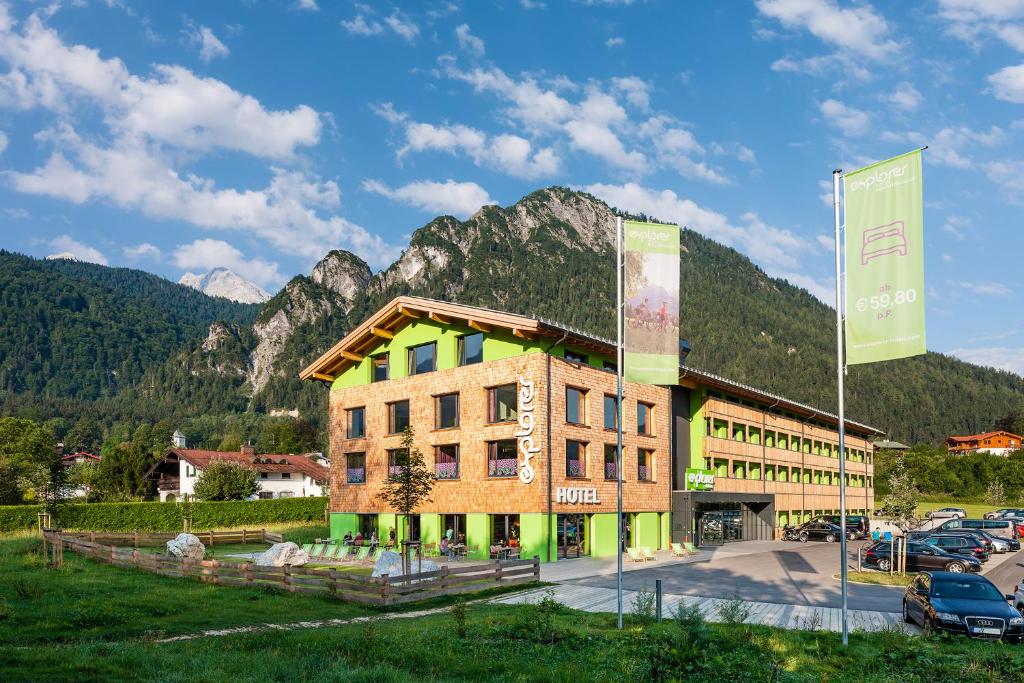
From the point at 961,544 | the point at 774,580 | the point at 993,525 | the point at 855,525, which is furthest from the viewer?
the point at 993,525

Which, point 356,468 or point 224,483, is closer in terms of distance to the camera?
point 356,468

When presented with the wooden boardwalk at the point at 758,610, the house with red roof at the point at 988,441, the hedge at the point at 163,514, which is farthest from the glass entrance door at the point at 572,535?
the house with red roof at the point at 988,441

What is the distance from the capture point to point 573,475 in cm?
3806

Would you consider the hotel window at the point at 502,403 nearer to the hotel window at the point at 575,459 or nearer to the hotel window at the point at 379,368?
the hotel window at the point at 575,459

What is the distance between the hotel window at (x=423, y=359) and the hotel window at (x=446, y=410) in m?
1.81

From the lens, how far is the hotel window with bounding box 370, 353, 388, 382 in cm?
4581

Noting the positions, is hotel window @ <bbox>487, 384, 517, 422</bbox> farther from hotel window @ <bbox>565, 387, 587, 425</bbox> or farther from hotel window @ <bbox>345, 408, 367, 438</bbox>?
hotel window @ <bbox>345, 408, 367, 438</bbox>

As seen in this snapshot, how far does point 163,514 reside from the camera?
2093 inches

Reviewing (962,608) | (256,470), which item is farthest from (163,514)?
(962,608)

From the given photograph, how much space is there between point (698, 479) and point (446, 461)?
15534 mm

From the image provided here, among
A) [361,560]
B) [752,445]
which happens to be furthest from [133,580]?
[752,445]

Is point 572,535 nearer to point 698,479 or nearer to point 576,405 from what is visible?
point 576,405

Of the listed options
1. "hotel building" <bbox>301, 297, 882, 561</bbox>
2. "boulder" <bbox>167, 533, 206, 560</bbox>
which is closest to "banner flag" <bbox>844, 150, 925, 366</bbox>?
"hotel building" <bbox>301, 297, 882, 561</bbox>

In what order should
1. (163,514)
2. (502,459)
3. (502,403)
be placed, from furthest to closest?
1. (163,514)
2. (502,403)
3. (502,459)
